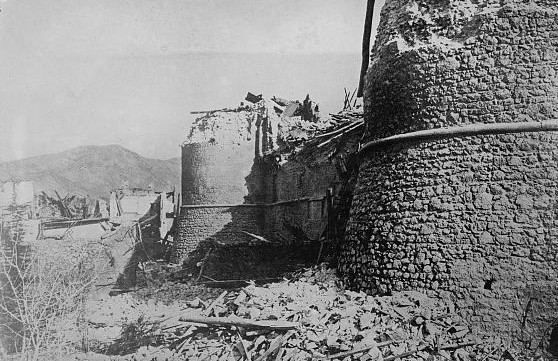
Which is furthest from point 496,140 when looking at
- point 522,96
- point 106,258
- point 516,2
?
point 106,258

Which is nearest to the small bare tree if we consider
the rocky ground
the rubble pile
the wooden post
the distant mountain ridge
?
the rocky ground

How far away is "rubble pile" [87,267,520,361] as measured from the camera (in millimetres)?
5895

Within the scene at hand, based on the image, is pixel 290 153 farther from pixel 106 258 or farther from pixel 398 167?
pixel 398 167

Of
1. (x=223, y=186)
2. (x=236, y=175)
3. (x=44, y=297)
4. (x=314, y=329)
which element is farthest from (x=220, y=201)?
(x=314, y=329)

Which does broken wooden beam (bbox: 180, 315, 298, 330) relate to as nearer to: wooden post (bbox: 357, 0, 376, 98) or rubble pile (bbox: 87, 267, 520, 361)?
rubble pile (bbox: 87, 267, 520, 361)

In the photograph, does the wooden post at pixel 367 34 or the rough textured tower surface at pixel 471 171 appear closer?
the rough textured tower surface at pixel 471 171

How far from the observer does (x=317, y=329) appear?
6.42m

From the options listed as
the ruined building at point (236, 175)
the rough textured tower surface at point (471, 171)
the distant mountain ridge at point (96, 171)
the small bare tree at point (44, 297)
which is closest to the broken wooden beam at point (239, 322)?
the rough textured tower surface at point (471, 171)

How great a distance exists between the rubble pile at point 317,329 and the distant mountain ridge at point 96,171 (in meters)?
35.4

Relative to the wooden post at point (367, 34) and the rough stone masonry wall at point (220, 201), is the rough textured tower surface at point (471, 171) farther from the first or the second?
the rough stone masonry wall at point (220, 201)

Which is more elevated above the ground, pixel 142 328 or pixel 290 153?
pixel 290 153

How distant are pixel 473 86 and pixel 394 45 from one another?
51.6 inches

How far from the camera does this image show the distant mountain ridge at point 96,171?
43156 mm

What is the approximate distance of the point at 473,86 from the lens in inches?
263
